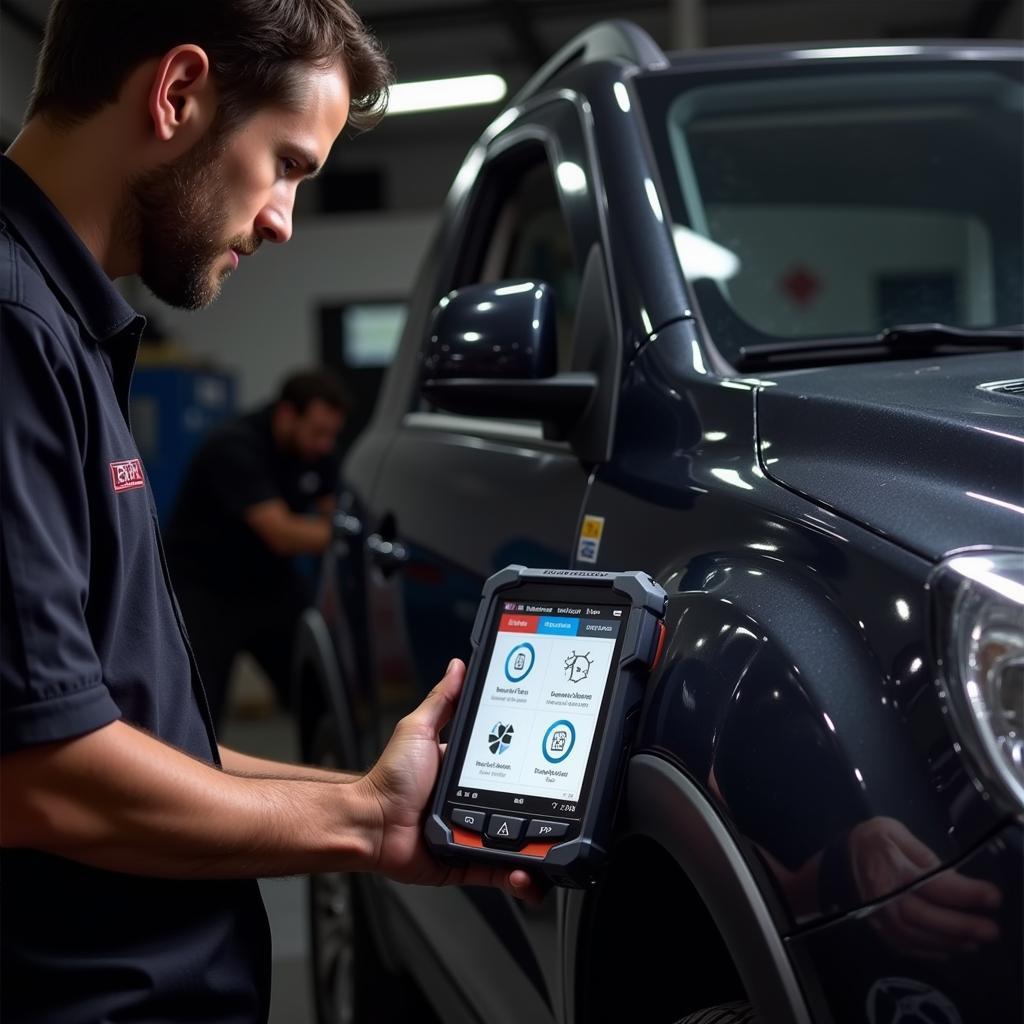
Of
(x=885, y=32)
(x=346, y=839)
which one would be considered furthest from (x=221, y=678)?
(x=885, y=32)

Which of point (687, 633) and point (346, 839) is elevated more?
point (687, 633)

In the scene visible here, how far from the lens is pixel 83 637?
100 centimetres

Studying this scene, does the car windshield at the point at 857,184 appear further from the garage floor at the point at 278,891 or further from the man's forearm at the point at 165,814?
the garage floor at the point at 278,891

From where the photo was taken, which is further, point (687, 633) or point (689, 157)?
point (689, 157)

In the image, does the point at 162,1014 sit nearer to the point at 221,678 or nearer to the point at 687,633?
the point at 687,633

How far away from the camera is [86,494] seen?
42.1 inches

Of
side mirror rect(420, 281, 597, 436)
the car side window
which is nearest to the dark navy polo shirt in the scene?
side mirror rect(420, 281, 597, 436)

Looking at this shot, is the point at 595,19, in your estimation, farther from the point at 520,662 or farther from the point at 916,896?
the point at 916,896

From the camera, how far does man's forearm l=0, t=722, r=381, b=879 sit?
39.3 inches

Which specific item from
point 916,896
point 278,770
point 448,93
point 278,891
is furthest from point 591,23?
point 916,896

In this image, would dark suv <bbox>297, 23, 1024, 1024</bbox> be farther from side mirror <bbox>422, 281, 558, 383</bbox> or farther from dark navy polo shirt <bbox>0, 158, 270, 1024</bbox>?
dark navy polo shirt <bbox>0, 158, 270, 1024</bbox>

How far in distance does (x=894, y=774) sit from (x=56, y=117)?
0.83m

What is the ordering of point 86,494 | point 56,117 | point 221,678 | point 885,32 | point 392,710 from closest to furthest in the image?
1. point 86,494
2. point 56,117
3. point 392,710
4. point 221,678
5. point 885,32

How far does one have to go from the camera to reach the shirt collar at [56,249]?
3.66ft
